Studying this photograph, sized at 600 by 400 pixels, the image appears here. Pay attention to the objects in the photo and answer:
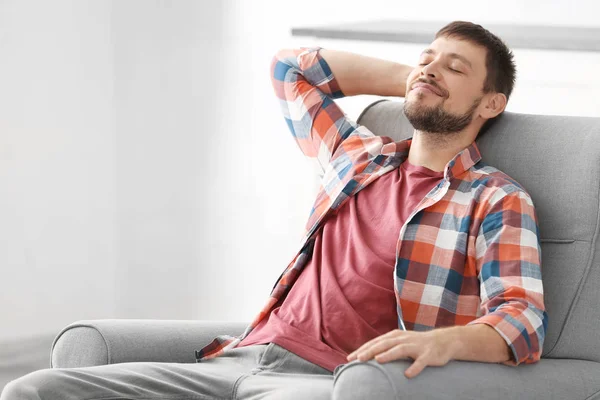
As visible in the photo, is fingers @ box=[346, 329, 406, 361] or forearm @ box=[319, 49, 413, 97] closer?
fingers @ box=[346, 329, 406, 361]

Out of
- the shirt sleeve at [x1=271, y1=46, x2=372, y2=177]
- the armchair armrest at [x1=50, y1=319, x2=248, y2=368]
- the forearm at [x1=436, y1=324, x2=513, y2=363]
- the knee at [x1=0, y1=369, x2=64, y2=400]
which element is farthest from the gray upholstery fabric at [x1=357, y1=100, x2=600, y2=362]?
the knee at [x1=0, y1=369, x2=64, y2=400]

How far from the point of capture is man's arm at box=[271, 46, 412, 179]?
2186 mm

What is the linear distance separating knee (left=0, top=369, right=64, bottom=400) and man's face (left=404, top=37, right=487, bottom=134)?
3.08 ft

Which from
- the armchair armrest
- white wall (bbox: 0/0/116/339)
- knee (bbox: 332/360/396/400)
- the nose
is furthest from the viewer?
white wall (bbox: 0/0/116/339)

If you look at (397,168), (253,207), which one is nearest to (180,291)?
(253,207)

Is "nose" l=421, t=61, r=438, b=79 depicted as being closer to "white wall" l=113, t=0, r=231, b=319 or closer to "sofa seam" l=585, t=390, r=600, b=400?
"sofa seam" l=585, t=390, r=600, b=400

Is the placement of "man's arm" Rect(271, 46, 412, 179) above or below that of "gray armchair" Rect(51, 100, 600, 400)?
above

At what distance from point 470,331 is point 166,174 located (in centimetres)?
219

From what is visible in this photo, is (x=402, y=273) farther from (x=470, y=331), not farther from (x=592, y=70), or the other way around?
(x=592, y=70)

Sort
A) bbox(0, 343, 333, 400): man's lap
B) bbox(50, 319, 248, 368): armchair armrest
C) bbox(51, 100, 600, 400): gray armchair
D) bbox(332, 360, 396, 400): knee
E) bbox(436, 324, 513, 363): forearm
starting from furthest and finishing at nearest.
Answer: bbox(50, 319, 248, 368): armchair armrest < bbox(51, 100, 600, 400): gray armchair < bbox(0, 343, 333, 400): man's lap < bbox(436, 324, 513, 363): forearm < bbox(332, 360, 396, 400): knee

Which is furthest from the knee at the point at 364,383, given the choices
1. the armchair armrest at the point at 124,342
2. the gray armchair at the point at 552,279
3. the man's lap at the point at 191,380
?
the armchair armrest at the point at 124,342

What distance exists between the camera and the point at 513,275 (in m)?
1.67

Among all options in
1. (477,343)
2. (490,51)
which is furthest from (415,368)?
(490,51)

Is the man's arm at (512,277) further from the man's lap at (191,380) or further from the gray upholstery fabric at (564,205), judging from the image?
the man's lap at (191,380)
